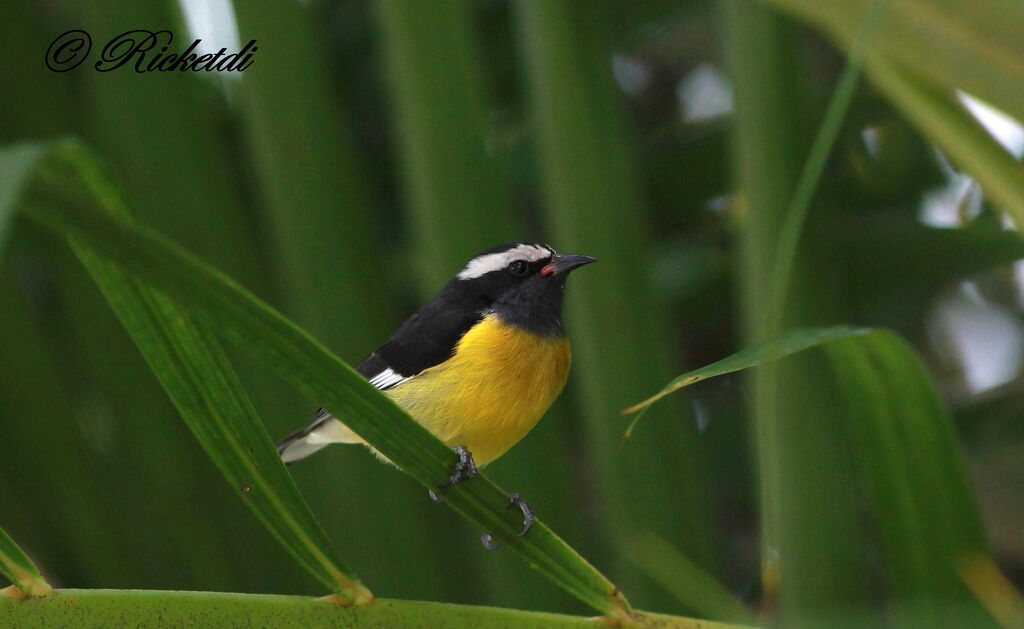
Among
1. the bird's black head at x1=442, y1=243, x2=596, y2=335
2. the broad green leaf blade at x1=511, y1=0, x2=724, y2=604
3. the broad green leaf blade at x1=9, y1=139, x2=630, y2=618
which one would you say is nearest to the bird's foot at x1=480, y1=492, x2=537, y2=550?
the broad green leaf blade at x1=9, y1=139, x2=630, y2=618

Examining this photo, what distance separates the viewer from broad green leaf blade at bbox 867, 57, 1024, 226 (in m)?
1.23

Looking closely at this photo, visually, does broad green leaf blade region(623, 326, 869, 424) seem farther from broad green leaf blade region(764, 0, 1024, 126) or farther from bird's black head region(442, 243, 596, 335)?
bird's black head region(442, 243, 596, 335)

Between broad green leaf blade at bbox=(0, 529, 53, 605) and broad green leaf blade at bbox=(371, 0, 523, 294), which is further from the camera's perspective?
broad green leaf blade at bbox=(371, 0, 523, 294)

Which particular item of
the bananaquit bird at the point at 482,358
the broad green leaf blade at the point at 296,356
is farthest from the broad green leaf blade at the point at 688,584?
the broad green leaf blade at the point at 296,356

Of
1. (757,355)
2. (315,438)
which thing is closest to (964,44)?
(757,355)

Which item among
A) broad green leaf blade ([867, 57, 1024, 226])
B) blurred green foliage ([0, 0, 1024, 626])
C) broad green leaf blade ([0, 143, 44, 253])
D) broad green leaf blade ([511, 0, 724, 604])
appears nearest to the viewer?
broad green leaf blade ([0, 143, 44, 253])

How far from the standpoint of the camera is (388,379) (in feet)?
5.82

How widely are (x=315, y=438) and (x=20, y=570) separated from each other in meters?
0.96

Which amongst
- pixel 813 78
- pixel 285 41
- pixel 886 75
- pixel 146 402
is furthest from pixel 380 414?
pixel 813 78

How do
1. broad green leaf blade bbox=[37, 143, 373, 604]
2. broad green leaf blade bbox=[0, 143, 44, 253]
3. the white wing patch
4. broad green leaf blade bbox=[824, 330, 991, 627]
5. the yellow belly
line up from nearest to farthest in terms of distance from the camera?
broad green leaf blade bbox=[0, 143, 44, 253]
broad green leaf blade bbox=[37, 143, 373, 604]
broad green leaf blade bbox=[824, 330, 991, 627]
the yellow belly
the white wing patch

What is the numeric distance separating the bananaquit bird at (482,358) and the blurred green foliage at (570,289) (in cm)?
6

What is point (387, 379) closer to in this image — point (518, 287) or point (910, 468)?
point (518, 287)

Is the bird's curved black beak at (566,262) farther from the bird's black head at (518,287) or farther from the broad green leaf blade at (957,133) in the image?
the broad green leaf blade at (957,133)

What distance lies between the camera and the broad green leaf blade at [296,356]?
1.94 ft
